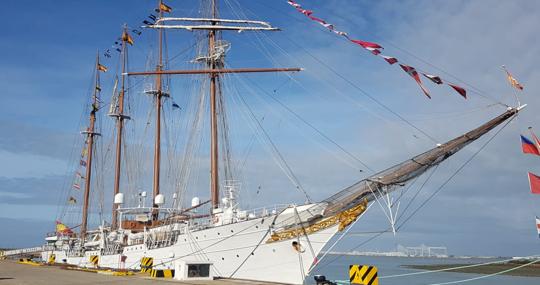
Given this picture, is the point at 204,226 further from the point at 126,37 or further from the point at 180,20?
the point at 126,37

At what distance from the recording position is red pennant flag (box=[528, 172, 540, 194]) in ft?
55.1

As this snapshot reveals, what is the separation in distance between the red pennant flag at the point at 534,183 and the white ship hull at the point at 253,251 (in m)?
11.1

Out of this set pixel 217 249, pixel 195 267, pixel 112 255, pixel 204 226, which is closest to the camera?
pixel 195 267

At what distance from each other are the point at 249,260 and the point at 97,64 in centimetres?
5194

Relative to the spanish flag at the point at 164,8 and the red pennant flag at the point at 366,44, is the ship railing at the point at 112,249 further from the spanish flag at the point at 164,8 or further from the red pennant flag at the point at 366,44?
the red pennant flag at the point at 366,44

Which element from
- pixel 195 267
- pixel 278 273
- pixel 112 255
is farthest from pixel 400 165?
pixel 112 255

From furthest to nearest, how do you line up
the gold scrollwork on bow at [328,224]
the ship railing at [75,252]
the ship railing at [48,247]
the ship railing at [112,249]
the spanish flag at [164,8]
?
the ship railing at [48,247] → the ship railing at [75,252] → the spanish flag at [164,8] → the ship railing at [112,249] → the gold scrollwork on bow at [328,224]

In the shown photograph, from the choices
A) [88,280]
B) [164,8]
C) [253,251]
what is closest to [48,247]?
[164,8]

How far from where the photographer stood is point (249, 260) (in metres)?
28.0

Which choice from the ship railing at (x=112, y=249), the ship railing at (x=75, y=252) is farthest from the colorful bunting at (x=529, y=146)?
the ship railing at (x=75, y=252)

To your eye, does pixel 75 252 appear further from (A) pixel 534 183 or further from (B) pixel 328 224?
(A) pixel 534 183

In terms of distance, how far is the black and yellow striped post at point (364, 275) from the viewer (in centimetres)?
1666

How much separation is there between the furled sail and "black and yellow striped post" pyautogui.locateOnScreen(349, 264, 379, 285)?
7.63 metres

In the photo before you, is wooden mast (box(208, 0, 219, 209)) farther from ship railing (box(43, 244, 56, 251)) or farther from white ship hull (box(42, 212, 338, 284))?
ship railing (box(43, 244, 56, 251))
